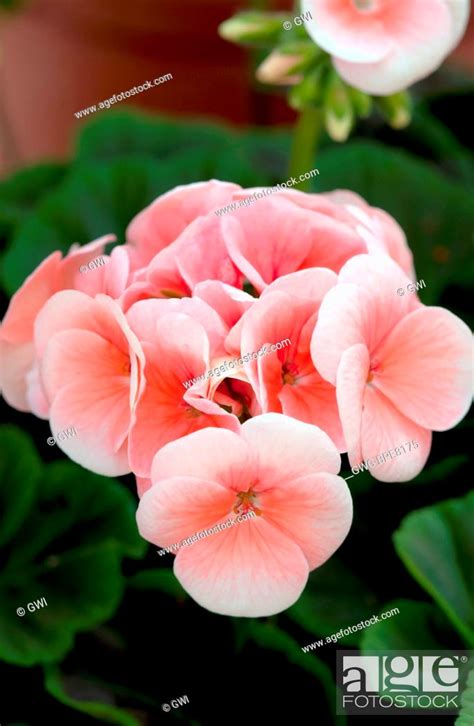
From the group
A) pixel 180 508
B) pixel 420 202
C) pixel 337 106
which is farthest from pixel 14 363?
pixel 420 202

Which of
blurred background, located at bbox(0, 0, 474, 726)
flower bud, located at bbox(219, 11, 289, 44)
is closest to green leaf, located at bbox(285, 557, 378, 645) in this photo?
blurred background, located at bbox(0, 0, 474, 726)

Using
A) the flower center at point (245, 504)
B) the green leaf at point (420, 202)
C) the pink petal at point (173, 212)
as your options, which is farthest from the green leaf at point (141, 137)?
the flower center at point (245, 504)

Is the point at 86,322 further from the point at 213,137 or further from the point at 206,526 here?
the point at 213,137

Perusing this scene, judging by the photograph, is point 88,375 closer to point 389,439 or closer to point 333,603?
point 389,439

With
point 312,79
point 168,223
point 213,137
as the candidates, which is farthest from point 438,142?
point 168,223

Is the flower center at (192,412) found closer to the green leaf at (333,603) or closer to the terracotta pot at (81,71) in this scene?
the green leaf at (333,603)
